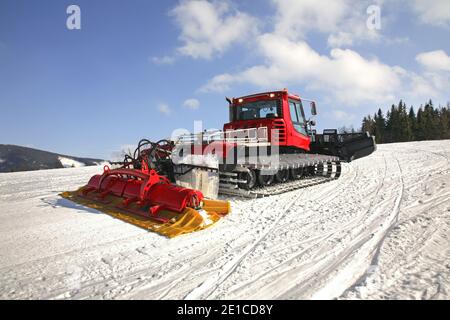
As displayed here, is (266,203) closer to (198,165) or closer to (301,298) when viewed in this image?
(198,165)

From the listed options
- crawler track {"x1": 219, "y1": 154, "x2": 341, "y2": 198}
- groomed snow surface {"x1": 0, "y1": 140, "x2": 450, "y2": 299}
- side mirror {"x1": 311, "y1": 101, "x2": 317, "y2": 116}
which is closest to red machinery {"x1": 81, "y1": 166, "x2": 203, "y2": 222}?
groomed snow surface {"x1": 0, "y1": 140, "x2": 450, "y2": 299}

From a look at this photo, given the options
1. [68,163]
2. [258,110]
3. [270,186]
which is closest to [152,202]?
[270,186]

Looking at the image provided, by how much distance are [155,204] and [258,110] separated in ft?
15.9

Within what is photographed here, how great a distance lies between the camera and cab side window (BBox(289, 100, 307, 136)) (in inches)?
341

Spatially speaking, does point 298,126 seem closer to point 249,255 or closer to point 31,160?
point 249,255

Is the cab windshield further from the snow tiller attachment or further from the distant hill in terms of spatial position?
the distant hill

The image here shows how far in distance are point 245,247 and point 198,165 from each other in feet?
10.4

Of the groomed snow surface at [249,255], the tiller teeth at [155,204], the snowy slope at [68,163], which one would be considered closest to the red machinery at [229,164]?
the tiller teeth at [155,204]

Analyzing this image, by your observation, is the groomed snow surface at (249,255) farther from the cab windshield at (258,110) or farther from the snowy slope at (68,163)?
the snowy slope at (68,163)

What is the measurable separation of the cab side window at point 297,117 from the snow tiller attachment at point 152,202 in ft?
13.9

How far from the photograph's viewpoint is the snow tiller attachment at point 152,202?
441cm

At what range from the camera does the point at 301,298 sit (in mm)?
2242

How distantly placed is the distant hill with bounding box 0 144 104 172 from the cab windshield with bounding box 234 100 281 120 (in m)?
14.2
